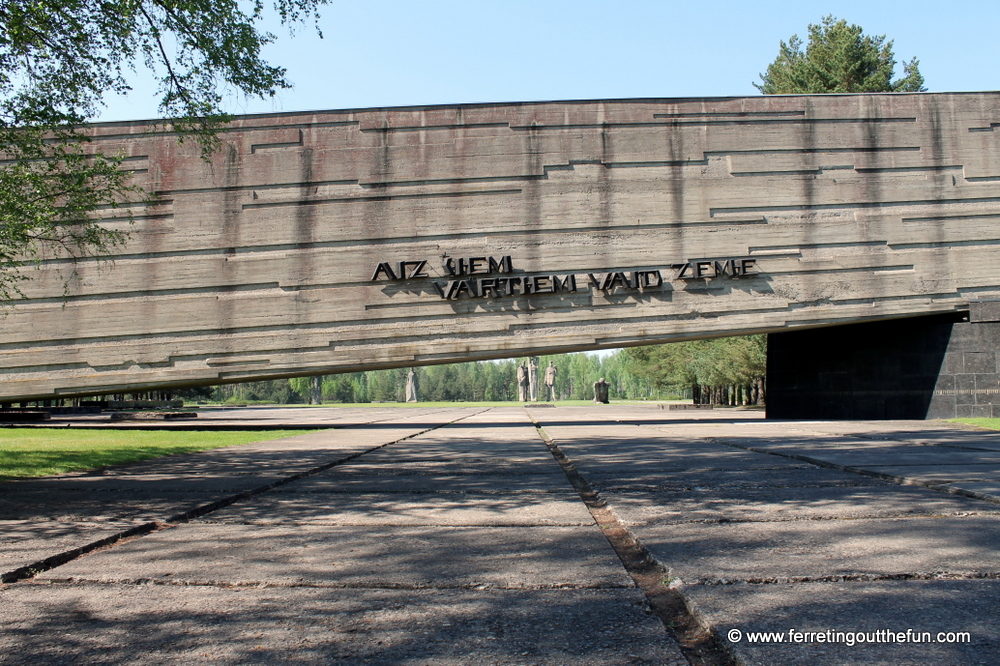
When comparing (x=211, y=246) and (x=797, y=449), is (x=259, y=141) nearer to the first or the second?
(x=211, y=246)

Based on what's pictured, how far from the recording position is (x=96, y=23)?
6992 mm

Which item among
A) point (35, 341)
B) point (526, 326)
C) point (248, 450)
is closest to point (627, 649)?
point (248, 450)

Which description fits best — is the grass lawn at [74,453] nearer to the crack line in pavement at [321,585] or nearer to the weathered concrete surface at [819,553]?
the crack line in pavement at [321,585]

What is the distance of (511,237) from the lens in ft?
56.1

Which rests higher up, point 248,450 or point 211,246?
point 211,246

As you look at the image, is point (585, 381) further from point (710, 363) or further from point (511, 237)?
point (511, 237)

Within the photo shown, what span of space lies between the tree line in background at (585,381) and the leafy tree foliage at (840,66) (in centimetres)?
1025

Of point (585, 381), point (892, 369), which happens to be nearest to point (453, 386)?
point (585, 381)

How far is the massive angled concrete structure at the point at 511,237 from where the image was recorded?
54.5ft

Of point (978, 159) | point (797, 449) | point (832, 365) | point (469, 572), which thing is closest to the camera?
point (469, 572)

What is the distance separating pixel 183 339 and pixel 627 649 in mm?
16829

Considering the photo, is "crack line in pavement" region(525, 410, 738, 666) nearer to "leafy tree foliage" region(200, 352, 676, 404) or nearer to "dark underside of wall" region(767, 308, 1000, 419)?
"dark underside of wall" region(767, 308, 1000, 419)

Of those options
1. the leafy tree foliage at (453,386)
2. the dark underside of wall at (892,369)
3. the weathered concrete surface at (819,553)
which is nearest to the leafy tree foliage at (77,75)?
the weathered concrete surface at (819,553)

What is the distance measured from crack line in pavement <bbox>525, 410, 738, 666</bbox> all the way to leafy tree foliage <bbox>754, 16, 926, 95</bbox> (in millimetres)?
27080
